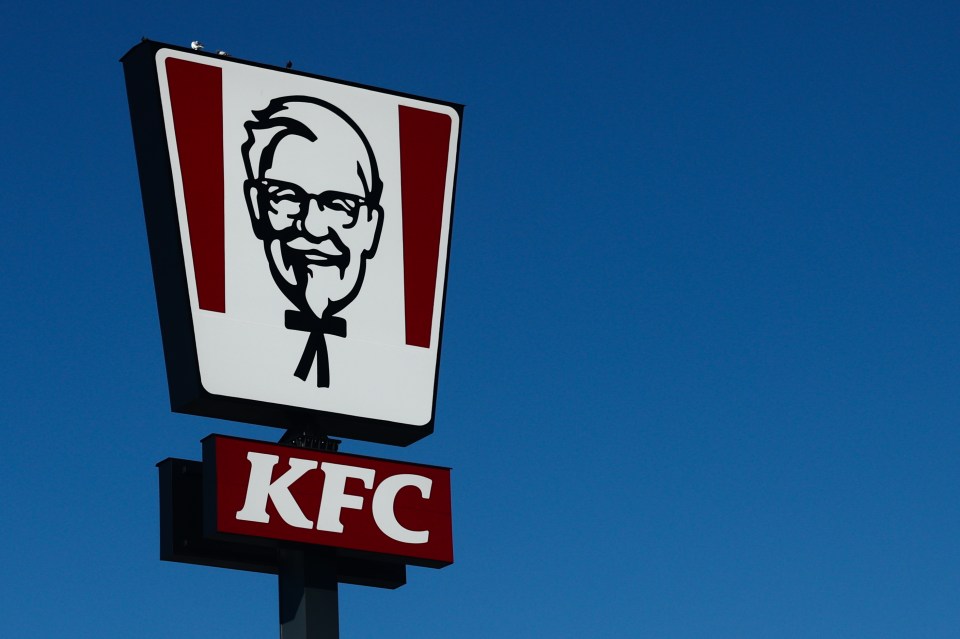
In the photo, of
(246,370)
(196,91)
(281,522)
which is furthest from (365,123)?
(281,522)

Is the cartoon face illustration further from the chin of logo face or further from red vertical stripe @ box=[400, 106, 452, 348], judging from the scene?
red vertical stripe @ box=[400, 106, 452, 348]

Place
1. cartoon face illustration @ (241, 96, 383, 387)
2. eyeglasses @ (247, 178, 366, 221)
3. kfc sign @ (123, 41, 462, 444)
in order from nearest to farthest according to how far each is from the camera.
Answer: kfc sign @ (123, 41, 462, 444), cartoon face illustration @ (241, 96, 383, 387), eyeglasses @ (247, 178, 366, 221)

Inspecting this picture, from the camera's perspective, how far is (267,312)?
13859 millimetres

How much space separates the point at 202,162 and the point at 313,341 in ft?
4.95

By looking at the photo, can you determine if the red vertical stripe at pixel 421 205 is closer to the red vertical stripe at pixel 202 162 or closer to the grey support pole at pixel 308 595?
the red vertical stripe at pixel 202 162

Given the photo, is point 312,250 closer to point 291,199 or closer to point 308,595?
point 291,199

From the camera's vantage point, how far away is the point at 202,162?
45.8ft

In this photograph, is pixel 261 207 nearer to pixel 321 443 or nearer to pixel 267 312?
pixel 267 312

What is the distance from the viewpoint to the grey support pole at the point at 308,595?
13.6m

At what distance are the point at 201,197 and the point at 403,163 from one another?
1.80m

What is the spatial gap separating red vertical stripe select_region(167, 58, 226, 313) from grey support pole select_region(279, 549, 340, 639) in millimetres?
1863

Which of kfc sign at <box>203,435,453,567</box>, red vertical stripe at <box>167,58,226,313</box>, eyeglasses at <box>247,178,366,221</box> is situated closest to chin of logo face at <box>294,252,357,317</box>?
eyeglasses at <box>247,178,366,221</box>

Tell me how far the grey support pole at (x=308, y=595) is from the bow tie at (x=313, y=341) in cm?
124

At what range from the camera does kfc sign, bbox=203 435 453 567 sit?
43.7 feet
